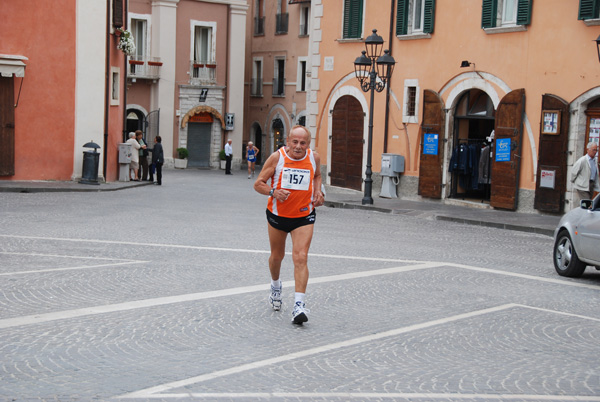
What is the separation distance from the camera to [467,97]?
26.0 m

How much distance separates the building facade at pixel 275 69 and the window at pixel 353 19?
2100cm

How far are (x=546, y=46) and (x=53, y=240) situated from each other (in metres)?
14.0

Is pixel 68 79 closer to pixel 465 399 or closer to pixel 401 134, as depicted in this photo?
pixel 401 134

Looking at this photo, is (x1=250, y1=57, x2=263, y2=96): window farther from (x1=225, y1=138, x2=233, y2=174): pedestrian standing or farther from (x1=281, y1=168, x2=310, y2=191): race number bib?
(x1=281, y1=168, x2=310, y2=191): race number bib

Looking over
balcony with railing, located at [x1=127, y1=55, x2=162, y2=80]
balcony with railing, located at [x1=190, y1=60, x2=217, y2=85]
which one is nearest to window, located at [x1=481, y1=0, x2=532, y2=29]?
balcony with railing, located at [x1=127, y1=55, x2=162, y2=80]

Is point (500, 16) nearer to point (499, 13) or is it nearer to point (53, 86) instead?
point (499, 13)

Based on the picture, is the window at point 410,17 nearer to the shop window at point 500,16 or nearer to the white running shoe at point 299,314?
the shop window at point 500,16

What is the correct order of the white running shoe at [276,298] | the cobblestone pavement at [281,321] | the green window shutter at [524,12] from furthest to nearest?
the green window shutter at [524,12], the white running shoe at [276,298], the cobblestone pavement at [281,321]

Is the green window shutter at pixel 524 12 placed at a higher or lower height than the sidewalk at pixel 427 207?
higher

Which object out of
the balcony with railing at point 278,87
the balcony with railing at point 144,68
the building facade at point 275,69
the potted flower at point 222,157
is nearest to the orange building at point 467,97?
the balcony with railing at point 144,68

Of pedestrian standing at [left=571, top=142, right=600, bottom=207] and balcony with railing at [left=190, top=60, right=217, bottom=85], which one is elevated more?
balcony with railing at [left=190, top=60, right=217, bottom=85]

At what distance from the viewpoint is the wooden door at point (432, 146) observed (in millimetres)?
26391

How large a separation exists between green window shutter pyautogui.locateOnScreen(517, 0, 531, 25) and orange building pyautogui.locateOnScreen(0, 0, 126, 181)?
499 inches

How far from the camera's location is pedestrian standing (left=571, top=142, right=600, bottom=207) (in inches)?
732
